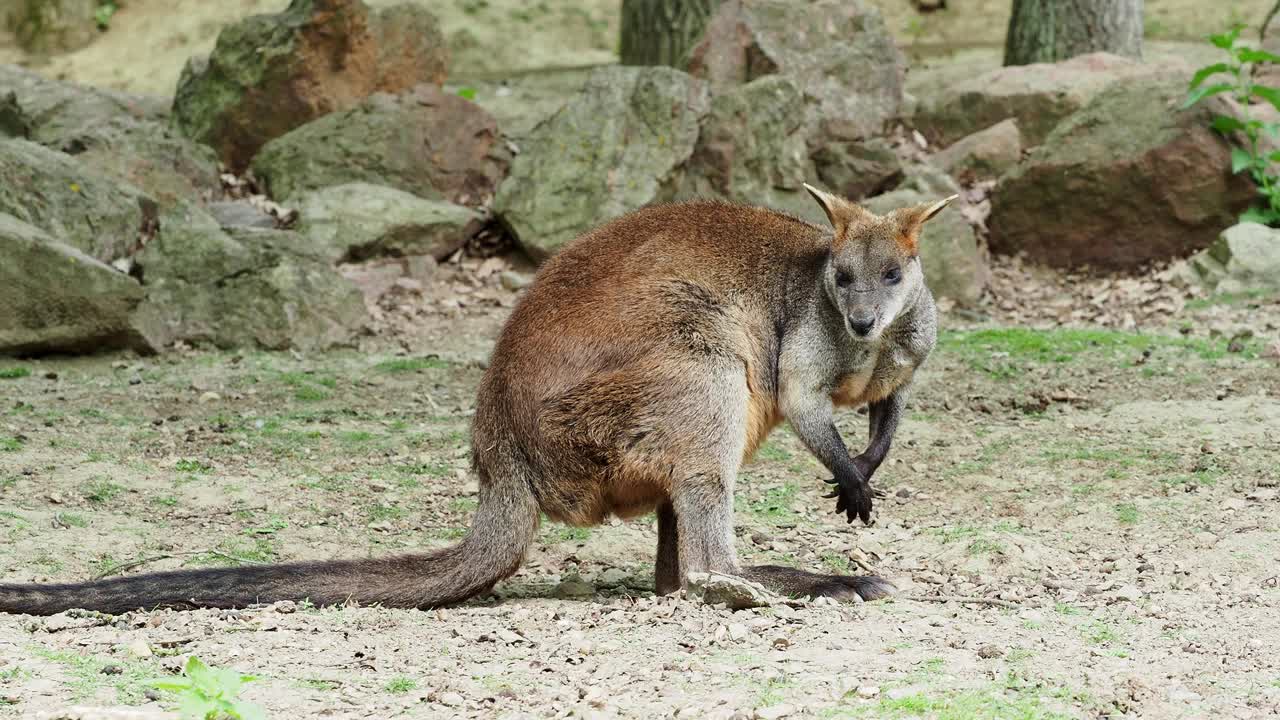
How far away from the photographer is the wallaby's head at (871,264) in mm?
4812

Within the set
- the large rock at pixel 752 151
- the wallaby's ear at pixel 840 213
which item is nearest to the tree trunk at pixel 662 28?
the large rock at pixel 752 151

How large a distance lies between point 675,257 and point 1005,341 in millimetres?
4392

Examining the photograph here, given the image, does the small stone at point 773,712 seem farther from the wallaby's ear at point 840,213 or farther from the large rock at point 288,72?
the large rock at point 288,72

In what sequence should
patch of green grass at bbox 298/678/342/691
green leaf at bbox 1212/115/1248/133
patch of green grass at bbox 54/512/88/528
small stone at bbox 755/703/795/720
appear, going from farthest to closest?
green leaf at bbox 1212/115/1248/133
patch of green grass at bbox 54/512/88/528
patch of green grass at bbox 298/678/342/691
small stone at bbox 755/703/795/720

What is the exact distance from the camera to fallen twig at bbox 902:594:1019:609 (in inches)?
179

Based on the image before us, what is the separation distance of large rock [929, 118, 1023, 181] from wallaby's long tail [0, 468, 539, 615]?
306 inches

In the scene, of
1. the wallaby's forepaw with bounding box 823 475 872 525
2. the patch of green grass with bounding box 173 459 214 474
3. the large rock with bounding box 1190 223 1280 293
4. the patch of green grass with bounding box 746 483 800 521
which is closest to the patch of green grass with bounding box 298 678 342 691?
the wallaby's forepaw with bounding box 823 475 872 525

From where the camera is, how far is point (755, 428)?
4.86 meters

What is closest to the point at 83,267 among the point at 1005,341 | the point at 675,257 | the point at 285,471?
the point at 285,471

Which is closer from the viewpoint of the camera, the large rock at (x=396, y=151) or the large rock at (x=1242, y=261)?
the large rock at (x=1242, y=261)

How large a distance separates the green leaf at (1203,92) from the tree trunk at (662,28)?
399 centimetres

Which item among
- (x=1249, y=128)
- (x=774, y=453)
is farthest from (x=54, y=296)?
(x=1249, y=128)

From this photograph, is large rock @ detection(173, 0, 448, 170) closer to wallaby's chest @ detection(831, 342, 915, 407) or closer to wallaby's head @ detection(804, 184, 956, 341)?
wallaby's head @ detection(804, 184, 956, 341)

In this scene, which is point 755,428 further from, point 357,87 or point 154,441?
point 357,87
